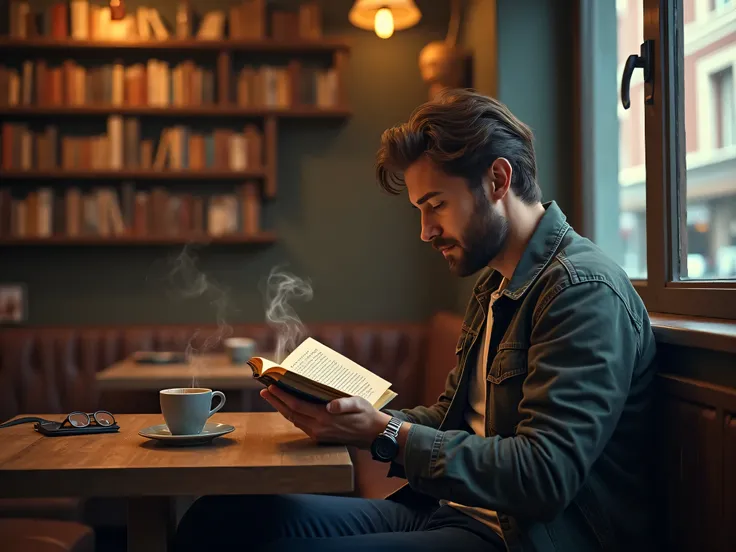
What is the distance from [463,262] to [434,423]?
0.41m

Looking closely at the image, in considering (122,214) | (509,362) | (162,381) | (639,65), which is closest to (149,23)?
(122,214)

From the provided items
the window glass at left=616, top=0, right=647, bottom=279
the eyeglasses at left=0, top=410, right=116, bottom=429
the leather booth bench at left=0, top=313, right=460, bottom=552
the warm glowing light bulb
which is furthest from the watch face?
the warm glowing light bulb

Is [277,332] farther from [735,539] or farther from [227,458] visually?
[735,539]

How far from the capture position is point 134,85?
393 cm

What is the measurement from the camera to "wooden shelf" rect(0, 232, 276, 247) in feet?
12.7

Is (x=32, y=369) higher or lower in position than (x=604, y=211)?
lower

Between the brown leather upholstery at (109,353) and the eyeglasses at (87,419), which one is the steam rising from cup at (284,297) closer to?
the brown leather upholstery at (109,353)

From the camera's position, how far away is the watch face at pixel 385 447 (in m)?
1.35

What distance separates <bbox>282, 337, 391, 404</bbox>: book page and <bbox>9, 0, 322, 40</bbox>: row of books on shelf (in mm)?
2718

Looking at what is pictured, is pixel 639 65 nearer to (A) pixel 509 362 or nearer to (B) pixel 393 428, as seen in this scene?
(A) pixel 509 362

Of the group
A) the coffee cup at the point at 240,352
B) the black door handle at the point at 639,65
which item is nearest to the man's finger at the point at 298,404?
the black door handle at the point at 639,65

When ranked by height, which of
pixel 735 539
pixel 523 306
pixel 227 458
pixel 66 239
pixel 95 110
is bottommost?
pixel 735 539

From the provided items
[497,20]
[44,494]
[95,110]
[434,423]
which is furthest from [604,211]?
[95,110]

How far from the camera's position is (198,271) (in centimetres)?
409
